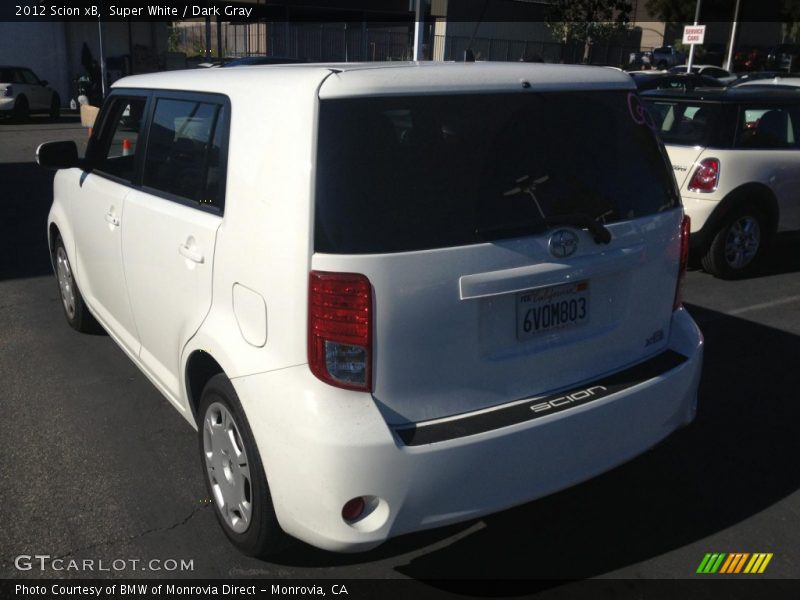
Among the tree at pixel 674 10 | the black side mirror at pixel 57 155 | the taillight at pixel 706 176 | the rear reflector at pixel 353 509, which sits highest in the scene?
the tree at pixel 674 10

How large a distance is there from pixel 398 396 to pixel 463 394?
24 cm

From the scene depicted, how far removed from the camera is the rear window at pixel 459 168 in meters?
2.44

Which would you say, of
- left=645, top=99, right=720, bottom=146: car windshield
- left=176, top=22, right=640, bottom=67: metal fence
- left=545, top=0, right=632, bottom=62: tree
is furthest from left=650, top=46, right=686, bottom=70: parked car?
left=645, top=99, right=720, bottom=146: car windshield

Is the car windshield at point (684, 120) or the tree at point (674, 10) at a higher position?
the tree at point (674, 10)

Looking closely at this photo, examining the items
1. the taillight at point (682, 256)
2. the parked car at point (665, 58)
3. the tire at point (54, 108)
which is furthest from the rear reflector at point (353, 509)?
the parked car at point (665, 58)

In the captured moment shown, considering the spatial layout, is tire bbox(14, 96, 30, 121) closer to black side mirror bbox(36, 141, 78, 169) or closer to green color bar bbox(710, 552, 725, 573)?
black side mirror bbox(36, 141, 78, 169)

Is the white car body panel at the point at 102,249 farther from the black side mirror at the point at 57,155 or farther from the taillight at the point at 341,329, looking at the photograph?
the taillight at the point at 341,329

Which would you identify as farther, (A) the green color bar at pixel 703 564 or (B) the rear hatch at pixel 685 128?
(B) the rear hatch at pixel 685 128

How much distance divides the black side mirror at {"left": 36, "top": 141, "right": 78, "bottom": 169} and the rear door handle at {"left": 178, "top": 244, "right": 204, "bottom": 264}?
185 cm

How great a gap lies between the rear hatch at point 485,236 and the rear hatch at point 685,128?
14.2 feet

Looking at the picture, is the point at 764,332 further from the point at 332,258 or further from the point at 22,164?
the point at 22,164

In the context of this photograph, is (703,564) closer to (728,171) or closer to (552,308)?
(552,308)

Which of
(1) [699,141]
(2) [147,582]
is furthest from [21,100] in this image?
(2) [147,582]

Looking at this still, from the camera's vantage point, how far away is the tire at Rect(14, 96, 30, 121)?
75.8 ft
